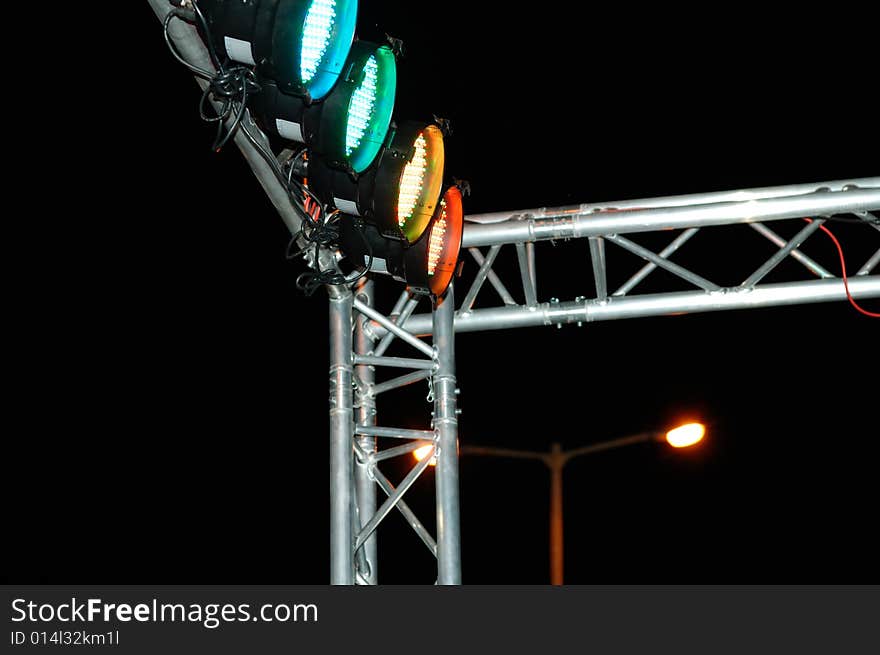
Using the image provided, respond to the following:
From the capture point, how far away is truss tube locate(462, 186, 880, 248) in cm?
471

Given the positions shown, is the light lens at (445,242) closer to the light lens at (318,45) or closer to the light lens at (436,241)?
the light lens at (436,241)

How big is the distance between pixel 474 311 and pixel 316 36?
7.46ft

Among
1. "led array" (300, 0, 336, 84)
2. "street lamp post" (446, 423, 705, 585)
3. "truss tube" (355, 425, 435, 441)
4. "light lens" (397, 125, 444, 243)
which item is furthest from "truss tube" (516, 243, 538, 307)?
"led array" (300, 0, 336, 84)

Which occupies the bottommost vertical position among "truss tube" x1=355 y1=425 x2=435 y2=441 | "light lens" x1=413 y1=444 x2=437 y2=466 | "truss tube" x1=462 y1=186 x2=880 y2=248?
"light lens" x1=413 y1=444 x2=437 y2=466

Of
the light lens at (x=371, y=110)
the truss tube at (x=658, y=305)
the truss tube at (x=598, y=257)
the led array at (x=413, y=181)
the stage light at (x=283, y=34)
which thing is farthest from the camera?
the truss tube at (x=598, y=257)

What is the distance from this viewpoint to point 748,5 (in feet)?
17.0

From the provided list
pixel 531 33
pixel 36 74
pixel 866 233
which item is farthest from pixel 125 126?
pixel 866 233

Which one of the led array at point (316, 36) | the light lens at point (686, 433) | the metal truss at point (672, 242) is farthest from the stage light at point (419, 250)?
the light lens at point (686, 433)

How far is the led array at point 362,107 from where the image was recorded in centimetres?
334

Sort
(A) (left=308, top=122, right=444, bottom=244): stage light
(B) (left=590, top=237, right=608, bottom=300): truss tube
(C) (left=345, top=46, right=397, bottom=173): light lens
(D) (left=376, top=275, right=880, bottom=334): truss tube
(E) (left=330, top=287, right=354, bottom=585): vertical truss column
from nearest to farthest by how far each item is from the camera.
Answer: (C) (left=345, top=46, right=397, bottom=173): light lens → (A) (left=308, top=122, right=444, bottom=244): stage light → (E) (left=330, top=287, right=354, bottom=585): vertical truss column → (D) (left=376, top=275, right=880, bottom=334): truss tube → (B) (left=590, top=237, right=608, bottom=300): truss tube

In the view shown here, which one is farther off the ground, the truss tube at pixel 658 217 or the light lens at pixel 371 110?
the truss tube at pixel 658 217

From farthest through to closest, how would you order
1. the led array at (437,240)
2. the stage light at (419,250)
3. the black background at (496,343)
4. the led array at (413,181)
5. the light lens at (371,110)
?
1. the black background at (496,343)
2. the led array at (437,240)
3. the stage light at (419,250)
4. the led array at (413,181)
5. the light lens at (371,110)

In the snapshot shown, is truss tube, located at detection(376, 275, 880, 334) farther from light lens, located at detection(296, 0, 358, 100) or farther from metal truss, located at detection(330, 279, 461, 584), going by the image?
light lens, located at detection(296, 0, 358, 100)

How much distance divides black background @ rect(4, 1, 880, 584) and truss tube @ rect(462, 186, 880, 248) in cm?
97
